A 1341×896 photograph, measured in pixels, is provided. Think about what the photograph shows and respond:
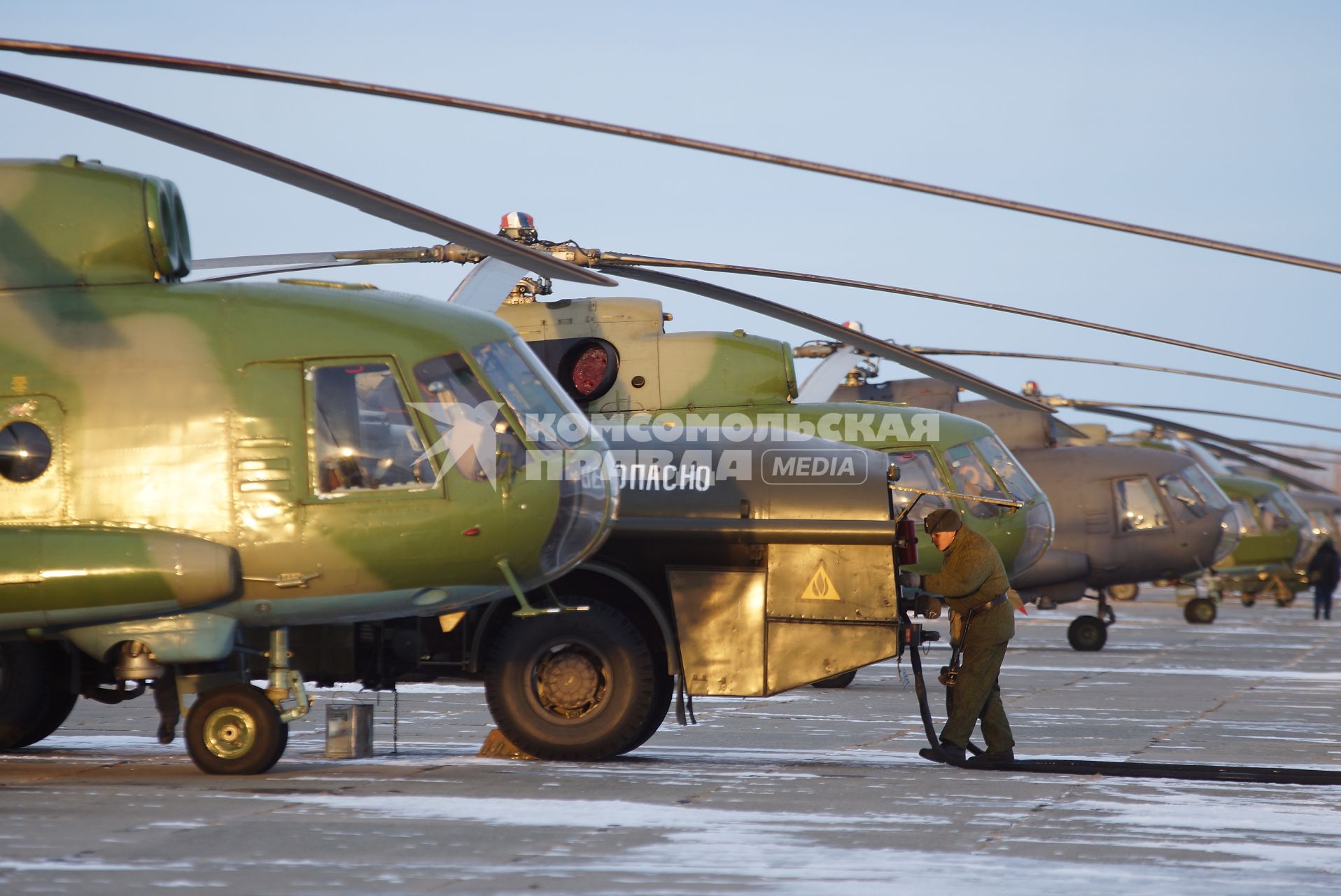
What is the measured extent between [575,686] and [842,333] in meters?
3.23

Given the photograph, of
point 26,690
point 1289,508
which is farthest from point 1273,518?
point 26,690

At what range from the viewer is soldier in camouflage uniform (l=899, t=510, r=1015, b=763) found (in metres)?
10.4

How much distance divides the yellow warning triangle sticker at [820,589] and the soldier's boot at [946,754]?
115 cm

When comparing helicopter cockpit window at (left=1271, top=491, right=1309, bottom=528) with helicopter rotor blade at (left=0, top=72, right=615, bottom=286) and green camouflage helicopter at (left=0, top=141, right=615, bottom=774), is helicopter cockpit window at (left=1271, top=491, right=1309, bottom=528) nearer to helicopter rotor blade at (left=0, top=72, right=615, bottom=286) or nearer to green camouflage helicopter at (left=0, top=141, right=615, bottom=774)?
green camouflage helicopter at (left=0, top=141, right=615, bottom=774)

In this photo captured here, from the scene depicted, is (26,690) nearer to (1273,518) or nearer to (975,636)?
(975,636)

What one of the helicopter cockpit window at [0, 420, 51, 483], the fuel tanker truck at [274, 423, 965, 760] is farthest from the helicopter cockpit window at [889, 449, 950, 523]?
the helicopter cockpit window at [0, 420, 51, 483]

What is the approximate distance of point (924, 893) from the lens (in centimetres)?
625

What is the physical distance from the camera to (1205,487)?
83.7 ft

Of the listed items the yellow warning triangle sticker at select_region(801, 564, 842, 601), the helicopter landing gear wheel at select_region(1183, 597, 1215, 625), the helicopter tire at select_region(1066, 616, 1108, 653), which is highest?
the helicopter landing gear wheel at select_region(1183, 597, 1215, 625)

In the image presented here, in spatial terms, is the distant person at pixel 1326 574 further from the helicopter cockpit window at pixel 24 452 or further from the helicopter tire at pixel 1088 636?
the helicopter cockpit window at pixel 24 452

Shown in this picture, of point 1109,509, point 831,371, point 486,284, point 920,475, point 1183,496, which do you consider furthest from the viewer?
point 1183,496

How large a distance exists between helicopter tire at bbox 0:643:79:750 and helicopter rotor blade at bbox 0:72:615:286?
4.66m

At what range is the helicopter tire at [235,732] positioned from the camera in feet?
31.4

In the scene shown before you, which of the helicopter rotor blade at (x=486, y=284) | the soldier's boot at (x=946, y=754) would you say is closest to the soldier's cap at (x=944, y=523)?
the soldier's boot at (x=946, y=754)
